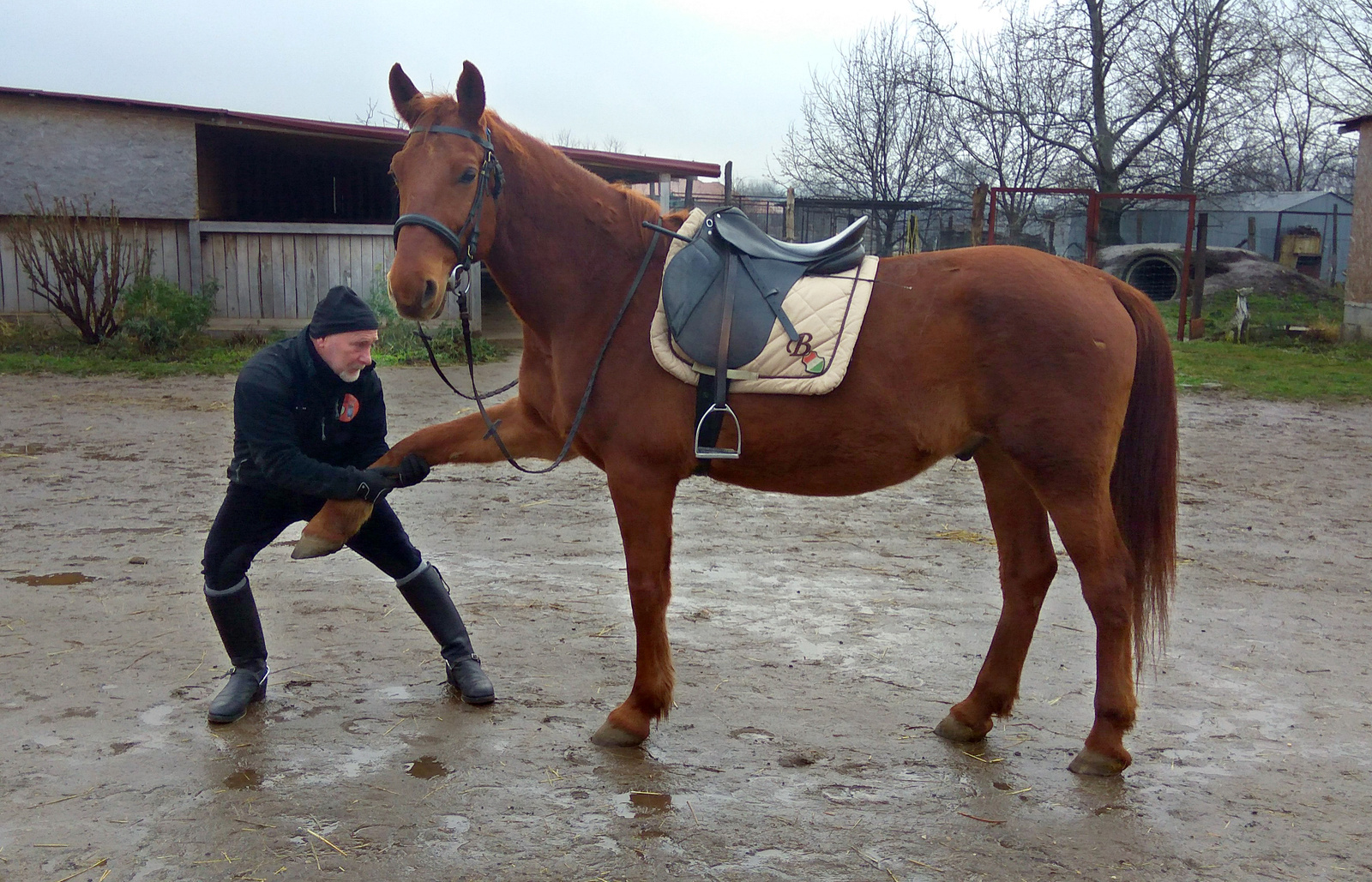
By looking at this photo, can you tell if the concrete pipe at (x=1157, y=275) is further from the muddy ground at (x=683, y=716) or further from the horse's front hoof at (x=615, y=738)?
the horse's front hoof at (x=615, y=738)

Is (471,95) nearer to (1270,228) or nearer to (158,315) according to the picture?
(158,315)

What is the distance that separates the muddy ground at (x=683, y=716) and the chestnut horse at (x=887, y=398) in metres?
0.33

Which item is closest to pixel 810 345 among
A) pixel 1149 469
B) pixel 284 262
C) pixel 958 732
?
pixel 1149 469

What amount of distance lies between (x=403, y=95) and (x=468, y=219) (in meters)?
0.52

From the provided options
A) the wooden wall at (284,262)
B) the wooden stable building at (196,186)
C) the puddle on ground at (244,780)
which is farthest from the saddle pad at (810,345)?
the wooden wall at (284,262)

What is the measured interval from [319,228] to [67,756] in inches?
506

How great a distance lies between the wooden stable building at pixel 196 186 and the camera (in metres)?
13.5

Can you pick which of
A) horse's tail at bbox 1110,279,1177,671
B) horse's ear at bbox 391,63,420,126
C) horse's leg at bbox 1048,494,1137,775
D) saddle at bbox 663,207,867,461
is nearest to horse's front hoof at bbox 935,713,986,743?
horse's leg at bbox 1048,494,1137,775

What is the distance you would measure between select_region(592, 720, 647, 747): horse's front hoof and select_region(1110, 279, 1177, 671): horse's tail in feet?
5.55

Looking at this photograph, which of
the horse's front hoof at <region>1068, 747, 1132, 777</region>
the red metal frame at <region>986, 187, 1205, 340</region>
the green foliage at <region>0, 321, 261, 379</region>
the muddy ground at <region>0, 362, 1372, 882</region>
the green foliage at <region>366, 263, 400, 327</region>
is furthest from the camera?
the red metal frame at <region>986, 187, 1205, 340</region>

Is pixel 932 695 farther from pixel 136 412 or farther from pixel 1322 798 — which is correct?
pixel 136 412

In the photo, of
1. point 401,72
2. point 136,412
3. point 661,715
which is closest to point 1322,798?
point 661,715

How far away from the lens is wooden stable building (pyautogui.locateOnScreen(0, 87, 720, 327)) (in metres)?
13.5

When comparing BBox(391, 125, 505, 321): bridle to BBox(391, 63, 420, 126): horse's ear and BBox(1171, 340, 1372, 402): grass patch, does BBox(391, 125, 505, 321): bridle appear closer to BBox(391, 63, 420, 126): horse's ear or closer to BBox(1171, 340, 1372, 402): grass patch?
BBox(391, 63, 420, 126): horse's ear
